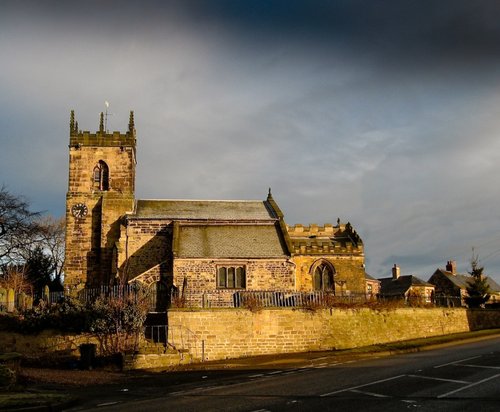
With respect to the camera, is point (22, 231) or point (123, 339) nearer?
point (123, 339)

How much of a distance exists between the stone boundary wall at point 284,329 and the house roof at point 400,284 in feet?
132

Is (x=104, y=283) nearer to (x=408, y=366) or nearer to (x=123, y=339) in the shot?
(x=123, y=339)

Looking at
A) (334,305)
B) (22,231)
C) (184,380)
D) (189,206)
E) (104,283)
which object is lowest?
(184,380)

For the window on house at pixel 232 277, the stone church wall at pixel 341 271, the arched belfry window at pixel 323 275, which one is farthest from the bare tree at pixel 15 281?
the arched belfry window at pixel 323 275

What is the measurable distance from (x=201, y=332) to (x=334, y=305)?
7688 mm

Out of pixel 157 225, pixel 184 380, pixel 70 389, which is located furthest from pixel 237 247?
pixel 70 389

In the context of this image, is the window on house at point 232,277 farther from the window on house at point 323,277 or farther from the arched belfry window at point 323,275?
the window on house at point 323,277

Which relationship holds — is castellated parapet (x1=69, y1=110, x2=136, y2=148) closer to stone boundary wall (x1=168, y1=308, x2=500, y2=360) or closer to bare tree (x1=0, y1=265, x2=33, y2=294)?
bare tree (x1=0, y1=265, x2=33, y2=294)

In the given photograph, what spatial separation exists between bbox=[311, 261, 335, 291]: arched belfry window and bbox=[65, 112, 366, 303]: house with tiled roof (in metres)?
0.08

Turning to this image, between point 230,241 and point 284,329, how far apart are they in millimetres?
13029

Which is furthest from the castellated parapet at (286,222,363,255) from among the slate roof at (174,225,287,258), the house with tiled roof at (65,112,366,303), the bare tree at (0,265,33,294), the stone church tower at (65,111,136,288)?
the bare tree at (0,265,33,294)

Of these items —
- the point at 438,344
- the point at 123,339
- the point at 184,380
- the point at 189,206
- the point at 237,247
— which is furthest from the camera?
the point at 189,206

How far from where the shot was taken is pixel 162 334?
27922 millimetres

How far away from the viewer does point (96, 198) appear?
45.2m
